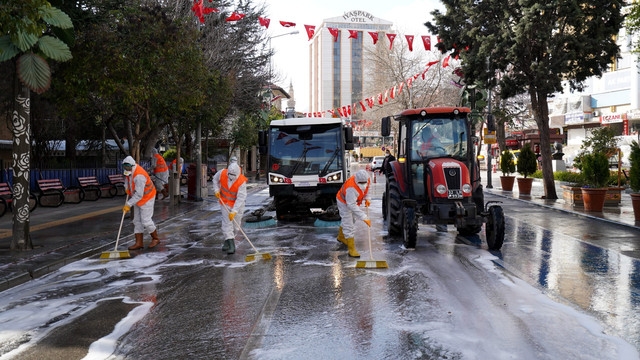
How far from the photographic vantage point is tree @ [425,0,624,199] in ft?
64.8

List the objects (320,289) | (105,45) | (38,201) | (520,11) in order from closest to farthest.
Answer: (320,289), (105,45), (38,201), (520,11)

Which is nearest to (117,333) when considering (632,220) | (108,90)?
(108,90)

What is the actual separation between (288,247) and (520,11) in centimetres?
1457

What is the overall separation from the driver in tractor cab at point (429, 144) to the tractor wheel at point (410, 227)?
5.04 feet

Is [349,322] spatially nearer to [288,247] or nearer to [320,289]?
[320,289]

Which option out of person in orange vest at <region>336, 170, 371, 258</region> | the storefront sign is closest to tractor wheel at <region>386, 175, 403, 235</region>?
person in orange vest at <region>336, 170, 371, 258</region>

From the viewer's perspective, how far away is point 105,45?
13.0 meters

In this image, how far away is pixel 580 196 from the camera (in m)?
19.3

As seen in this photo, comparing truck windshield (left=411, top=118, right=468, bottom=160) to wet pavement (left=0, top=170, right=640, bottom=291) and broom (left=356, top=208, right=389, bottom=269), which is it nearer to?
broom (left=356, top=208, right=389, bottom=269)

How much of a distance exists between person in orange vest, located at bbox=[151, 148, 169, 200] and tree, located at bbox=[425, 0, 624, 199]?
12.4m

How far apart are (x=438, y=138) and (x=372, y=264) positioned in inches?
152

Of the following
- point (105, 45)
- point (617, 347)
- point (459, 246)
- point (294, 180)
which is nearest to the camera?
point (617, 347)

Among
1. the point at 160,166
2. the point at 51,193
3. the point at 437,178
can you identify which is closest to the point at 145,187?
the point at 437,178

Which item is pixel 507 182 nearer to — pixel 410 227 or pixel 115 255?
pixel 410 227
